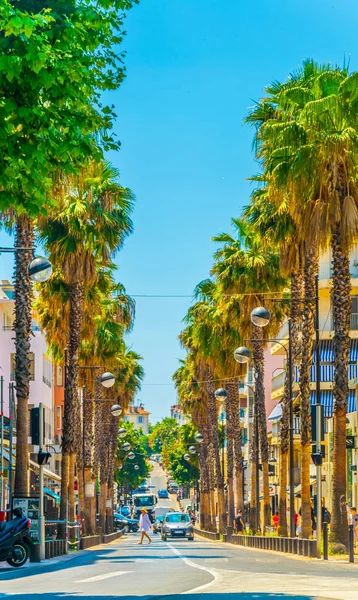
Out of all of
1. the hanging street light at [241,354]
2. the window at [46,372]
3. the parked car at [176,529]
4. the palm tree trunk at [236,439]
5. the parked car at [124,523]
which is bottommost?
the parked car at [124,523]

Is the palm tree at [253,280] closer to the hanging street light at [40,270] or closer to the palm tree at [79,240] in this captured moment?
the palm tree at [79,240]

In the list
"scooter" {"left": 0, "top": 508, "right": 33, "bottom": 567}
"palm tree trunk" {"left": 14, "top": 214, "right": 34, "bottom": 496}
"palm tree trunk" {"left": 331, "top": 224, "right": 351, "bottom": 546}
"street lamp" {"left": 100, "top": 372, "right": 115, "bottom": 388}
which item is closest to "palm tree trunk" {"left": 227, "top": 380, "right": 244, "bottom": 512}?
"street lamp" {"left": 100, "top": 372, "right": 115, "bottom": 388}

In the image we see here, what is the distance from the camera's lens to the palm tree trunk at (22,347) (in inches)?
1458

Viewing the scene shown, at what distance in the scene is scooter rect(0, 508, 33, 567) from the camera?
93.9 feet

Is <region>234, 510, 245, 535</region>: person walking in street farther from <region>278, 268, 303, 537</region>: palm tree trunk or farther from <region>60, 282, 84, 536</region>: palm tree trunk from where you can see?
<region>60, 282, 84, 536</region>: palm tree trunk

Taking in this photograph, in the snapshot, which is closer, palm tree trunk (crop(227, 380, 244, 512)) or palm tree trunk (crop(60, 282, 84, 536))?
palm tree trunk (crop(60, 282, 84, 536))

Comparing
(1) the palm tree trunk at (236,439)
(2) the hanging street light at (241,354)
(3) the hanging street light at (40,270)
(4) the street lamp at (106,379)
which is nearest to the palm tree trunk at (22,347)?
(2) the hanging street light at (241,354)

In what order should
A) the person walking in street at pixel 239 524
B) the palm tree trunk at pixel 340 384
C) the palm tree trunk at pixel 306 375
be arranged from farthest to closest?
the person walking in street at pixel 239 524 < the palm tree trunk at pixel 306 375 < the palm tree trunk at pixel 340 384

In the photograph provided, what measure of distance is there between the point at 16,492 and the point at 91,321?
18.1 m

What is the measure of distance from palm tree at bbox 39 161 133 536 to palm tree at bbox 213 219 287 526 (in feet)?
28.8

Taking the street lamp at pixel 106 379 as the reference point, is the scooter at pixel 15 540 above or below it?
below

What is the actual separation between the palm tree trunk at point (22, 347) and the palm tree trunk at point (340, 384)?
376 inches

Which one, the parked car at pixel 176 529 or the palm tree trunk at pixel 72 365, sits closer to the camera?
the palm tree trunk at pixel 72 365

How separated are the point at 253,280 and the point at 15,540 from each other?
28.4 m
